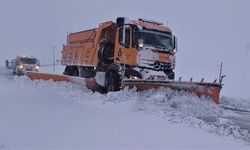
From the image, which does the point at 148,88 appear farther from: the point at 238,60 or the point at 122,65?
the point at 238,60

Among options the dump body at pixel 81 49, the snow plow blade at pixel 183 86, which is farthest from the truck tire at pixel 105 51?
the snow plow blade at pixel 183 86

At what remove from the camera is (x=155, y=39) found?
15.1 metres

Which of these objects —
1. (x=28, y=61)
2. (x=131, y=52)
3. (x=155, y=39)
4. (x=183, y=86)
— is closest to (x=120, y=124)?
(x=183, y=86)

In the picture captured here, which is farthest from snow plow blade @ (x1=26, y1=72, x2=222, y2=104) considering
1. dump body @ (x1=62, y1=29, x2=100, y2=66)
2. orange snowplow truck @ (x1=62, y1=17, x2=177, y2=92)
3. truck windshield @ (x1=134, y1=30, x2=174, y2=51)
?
dump body @ (x1=62, y1=29, x2=100, y2=66)

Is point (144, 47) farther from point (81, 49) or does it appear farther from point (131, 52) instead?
point (81, 49)

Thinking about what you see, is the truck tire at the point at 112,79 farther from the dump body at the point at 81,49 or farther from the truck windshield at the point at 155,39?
the dump body at the point at 81,49

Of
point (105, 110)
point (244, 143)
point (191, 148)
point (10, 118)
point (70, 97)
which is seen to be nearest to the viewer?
point (191, 148)

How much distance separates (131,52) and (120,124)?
6.25 meters

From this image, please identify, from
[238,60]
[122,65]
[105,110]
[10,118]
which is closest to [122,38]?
[122,65]

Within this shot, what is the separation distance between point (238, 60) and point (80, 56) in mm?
24321

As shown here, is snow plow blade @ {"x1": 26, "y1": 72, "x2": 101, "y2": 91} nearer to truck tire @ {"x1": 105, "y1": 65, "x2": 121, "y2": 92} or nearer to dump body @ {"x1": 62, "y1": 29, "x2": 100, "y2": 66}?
truck tire @ {"x1": 105, "y1": 65, "x2": 121, "y2": 92}

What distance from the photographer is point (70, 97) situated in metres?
13.9

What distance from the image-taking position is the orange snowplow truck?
14641 millimetres

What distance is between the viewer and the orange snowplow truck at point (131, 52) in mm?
14641
